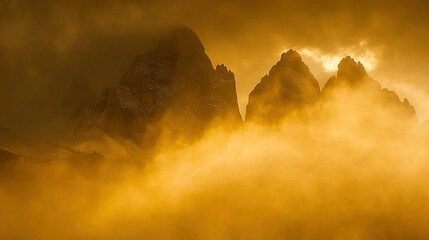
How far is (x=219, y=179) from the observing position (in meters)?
199

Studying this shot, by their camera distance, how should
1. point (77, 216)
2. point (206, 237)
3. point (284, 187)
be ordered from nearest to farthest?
point (206, 237) < point (77, 216) < point (284, 187)

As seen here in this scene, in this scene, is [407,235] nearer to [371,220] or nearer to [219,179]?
[371,220]

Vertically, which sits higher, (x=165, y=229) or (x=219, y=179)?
(x=219, y=179)

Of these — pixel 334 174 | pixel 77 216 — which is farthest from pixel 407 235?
pixel 77 216

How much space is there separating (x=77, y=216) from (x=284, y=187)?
214 ft

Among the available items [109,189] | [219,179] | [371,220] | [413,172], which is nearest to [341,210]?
[371,220]

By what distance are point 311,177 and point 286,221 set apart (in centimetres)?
3850

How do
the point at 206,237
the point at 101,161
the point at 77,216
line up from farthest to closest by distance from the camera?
the point at 101,161 < the point at 77,216 < the point at 206,237

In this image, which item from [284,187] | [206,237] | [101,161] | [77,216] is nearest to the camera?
[206,237]

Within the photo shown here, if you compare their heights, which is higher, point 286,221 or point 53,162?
point 53,162

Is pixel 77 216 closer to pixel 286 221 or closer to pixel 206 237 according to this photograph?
pixel 206 237

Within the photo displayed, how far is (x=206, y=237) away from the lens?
144m

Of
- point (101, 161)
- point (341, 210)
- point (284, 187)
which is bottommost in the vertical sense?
point (341, 210)

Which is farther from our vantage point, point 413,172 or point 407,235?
point 413,172
